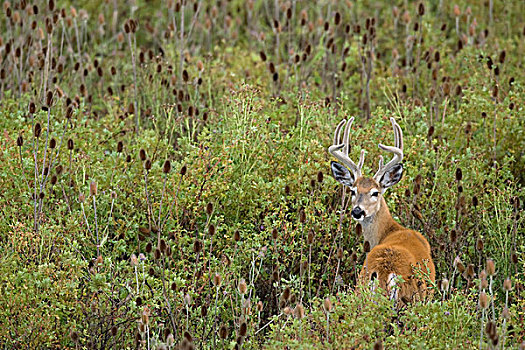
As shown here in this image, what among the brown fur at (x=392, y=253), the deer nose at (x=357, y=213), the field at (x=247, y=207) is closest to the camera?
the field at (x=247, y=207)

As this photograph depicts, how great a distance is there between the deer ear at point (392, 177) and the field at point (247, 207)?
0.41 feet

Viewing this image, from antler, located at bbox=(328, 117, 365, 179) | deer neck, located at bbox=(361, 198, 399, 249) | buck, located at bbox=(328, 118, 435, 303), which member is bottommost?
deer neck, located at bbox=(361, 198, 399, 249)

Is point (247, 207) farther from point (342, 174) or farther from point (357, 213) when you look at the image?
point (357, 213)

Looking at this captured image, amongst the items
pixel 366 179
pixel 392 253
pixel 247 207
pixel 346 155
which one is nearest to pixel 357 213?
pixel 366 179

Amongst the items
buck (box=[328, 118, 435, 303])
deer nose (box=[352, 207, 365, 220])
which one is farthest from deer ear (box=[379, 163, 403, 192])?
deer nose (box=[352, 207, 365, 220])

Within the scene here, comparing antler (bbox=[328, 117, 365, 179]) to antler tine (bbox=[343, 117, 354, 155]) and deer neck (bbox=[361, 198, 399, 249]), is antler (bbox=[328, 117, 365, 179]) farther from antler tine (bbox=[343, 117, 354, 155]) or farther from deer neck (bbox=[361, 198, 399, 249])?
deer neck (bbox=[361, 198, 399, 249])

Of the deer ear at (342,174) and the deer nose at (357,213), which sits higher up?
the deer ear at (342,174)

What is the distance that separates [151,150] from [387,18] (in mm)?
3911

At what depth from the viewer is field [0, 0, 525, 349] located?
3.79 metres

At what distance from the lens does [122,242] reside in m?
4.69

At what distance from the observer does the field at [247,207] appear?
3.79 meters

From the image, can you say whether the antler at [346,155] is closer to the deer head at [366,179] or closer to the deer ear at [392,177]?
the deer head at [366,179]

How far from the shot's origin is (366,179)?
4.82m

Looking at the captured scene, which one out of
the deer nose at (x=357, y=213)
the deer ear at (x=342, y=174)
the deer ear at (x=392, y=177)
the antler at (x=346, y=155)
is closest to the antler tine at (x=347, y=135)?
the antler at (x=346, y=155)
